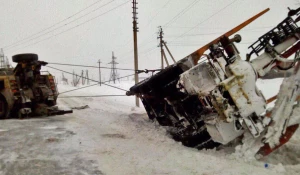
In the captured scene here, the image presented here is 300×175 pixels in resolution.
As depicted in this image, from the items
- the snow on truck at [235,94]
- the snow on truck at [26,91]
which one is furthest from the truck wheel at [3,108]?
the snow on truck at [235,94]

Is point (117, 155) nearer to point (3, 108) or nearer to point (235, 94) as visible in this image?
point (235, 94)

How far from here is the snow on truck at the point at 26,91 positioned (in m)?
8.32

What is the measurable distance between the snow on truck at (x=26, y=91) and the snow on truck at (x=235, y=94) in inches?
203

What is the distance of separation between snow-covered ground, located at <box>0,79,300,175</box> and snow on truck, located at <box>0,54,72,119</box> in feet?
7.10

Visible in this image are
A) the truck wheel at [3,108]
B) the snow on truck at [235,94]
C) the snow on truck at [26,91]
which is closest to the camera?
the snow on truck at [235,94]

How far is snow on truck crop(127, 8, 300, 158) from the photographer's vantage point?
4.42m

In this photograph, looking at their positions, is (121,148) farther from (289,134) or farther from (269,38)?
(269,38)

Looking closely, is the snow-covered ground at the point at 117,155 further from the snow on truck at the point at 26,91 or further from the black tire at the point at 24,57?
the black tire at the point at 24,57

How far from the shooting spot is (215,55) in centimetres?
475

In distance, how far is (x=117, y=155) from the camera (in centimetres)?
431

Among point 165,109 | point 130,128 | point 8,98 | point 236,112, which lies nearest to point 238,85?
point 236,112

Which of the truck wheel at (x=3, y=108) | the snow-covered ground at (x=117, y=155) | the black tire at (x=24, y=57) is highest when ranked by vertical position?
the black tire at (x=24, y=57)

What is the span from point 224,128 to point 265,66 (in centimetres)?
137

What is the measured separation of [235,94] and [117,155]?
2151 mm
